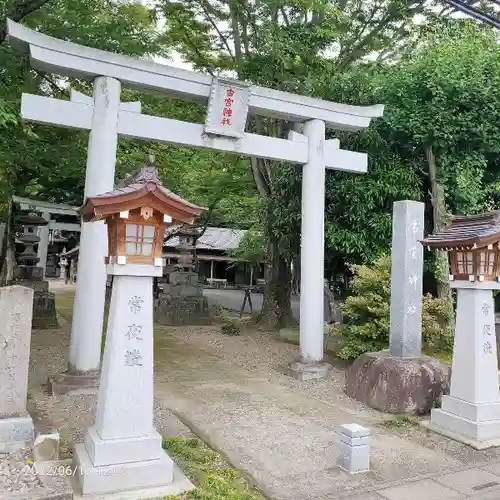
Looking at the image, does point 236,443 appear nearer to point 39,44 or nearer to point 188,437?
point 188,437

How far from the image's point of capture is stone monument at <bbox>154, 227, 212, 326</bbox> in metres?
15.4

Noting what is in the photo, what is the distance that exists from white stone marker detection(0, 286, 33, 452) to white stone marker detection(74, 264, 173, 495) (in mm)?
831

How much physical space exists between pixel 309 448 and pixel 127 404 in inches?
87.5

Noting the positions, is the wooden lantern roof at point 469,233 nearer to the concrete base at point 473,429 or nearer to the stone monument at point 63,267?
the concrete base at point 473,429

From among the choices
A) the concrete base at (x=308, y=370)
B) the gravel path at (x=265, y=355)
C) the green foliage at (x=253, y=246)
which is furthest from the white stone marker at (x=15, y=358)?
the green foliage at (x=253, y=246)

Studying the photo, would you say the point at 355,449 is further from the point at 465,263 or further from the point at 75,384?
the point at 75,384

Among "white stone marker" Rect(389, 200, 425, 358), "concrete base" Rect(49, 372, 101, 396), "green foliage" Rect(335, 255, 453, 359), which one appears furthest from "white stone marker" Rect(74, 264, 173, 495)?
"green foliage" Rect(335, 255, 453, 359)

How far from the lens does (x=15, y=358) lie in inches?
200

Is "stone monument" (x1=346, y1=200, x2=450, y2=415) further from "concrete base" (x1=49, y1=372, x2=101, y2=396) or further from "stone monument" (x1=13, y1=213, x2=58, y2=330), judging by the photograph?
"stone monument" (x1=13, y1=213, x2=58, y2=330)

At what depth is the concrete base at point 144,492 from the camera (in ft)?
13.3

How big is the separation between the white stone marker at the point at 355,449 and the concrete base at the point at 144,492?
1563 mm

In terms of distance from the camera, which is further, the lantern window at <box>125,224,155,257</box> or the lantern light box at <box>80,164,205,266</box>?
the lantern window at <box>125,224,155,257</box>

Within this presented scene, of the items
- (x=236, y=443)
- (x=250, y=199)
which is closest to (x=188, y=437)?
(x=236, y=443)

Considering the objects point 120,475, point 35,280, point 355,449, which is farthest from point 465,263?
point 35,280
